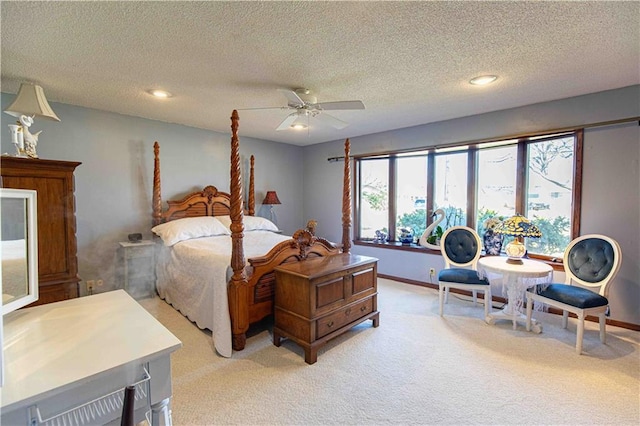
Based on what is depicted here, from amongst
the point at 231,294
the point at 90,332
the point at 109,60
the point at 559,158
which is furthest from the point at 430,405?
the point at 109,60

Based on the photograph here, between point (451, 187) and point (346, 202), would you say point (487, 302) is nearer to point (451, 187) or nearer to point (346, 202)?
point (451, 187)

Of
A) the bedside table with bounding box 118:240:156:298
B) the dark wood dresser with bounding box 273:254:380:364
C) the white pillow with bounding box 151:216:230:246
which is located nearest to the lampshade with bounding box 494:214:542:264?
the dark wood dresser with bounding box 273:254:380:364

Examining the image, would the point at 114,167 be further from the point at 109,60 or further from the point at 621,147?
the point at 621,147

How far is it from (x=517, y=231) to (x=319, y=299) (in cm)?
207

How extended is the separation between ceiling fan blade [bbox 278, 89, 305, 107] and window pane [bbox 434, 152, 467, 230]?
8.53 feet

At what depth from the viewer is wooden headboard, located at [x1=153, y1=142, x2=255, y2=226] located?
397cm

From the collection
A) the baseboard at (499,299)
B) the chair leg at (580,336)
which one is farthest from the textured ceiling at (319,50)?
the baseboard at (499,299)

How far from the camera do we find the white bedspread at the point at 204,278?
2.55 m

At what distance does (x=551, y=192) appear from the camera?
344cm

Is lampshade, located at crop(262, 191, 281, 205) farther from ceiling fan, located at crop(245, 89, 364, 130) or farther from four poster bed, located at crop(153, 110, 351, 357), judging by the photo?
ceiling fan, located at crop(245, 89, 364, 130)

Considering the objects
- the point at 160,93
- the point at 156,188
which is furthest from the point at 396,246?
the point at 160,93

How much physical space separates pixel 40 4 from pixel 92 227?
266cm

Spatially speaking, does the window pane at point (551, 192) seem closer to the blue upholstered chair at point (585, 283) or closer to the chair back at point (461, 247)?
the blue upholstered chair at point (585, 283)

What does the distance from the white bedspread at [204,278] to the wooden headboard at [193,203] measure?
0.56 m
